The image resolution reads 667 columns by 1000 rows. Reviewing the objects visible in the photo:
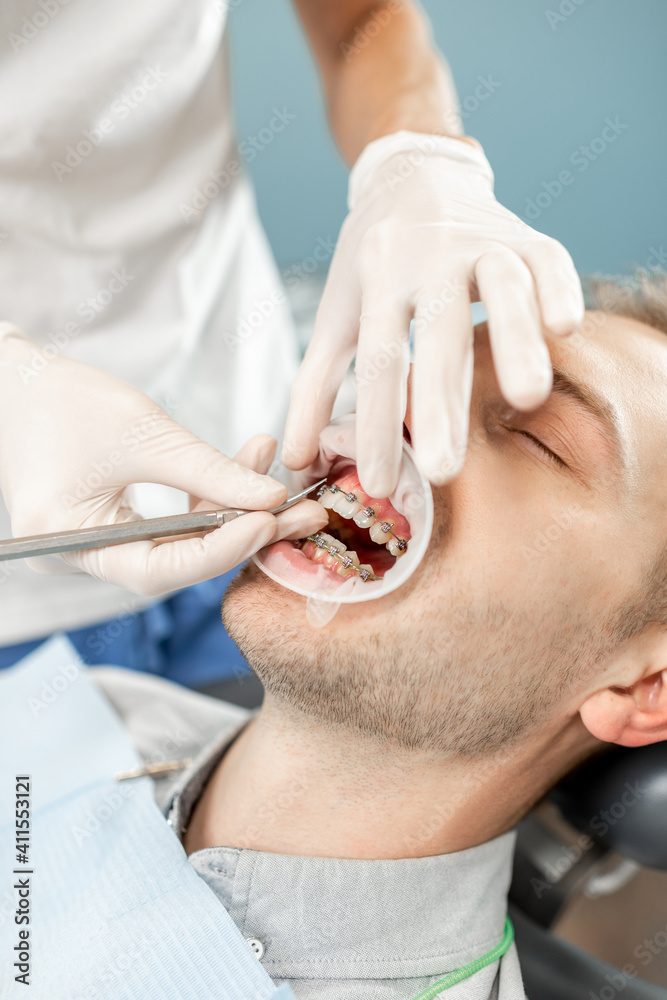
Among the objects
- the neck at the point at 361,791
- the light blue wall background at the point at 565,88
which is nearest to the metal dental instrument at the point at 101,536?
the neck at the point at 361,791

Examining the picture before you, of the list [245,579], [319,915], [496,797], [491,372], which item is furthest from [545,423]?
[319,915]

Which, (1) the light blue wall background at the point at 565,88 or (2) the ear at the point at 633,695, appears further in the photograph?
(1) the light blue wall background at the point at 565,88

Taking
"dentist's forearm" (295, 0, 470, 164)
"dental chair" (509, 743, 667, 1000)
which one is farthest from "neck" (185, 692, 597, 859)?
"dentist's forearm" (295, 0, 470, 164)

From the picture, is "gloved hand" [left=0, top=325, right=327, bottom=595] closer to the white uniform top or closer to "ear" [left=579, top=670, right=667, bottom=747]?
the white uniform top

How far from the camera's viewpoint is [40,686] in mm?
1602

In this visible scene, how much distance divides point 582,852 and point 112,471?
3.56ft

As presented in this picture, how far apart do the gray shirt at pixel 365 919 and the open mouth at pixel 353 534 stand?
40cm

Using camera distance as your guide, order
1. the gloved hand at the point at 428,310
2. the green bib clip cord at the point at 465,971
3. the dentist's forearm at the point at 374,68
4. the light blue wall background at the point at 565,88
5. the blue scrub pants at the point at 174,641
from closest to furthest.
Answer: the gloved hand at the point at 428,310 < the green bib clip cord at the point at 465,971 < the dentist's forearm at the point at 374,68 < the blue scrub pants at the point at 174,641 < the light blue wall background at the point at 565,88

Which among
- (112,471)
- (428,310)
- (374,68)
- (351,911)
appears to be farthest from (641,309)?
(351,911)

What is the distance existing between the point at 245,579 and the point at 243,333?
3.00 feet

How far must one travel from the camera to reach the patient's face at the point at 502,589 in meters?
1.01

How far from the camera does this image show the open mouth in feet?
3.54

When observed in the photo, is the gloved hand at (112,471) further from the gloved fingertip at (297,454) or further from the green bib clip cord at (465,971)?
the green bib clip cord at (465,971)

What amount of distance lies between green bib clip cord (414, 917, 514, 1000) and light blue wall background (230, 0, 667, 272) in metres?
1.83
